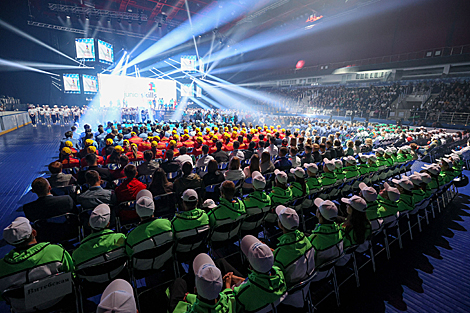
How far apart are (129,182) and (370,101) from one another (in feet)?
91.0

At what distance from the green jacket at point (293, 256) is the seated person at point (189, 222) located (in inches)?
39.9

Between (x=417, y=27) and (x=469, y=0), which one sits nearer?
(x=469, y=0)

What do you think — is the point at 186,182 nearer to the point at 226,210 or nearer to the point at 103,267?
the point at 226,210

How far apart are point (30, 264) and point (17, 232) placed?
325mm

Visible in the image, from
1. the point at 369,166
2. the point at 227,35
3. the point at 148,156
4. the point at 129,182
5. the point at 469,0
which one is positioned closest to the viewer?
the point at 129,182

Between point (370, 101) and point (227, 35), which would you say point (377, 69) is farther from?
point (227, 35)

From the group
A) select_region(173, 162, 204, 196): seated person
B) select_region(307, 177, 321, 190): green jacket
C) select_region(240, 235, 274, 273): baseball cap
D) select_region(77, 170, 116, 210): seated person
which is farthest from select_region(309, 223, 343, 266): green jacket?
select_region(77, 170, 116, 210): seated person

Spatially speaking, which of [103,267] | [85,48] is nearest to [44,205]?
[103,267]

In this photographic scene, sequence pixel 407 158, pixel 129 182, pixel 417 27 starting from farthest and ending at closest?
pixel 417 27, pixel 407 158, pixel 129 182

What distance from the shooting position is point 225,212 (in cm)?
287

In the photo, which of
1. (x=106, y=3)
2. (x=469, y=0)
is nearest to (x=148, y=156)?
(x=106, y=3)

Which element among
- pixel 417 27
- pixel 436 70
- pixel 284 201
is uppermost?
pixel 417 27

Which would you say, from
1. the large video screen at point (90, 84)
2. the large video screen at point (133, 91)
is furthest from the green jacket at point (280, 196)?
the large video screen at point (90, 84)

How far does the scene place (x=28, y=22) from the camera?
18750 mm
